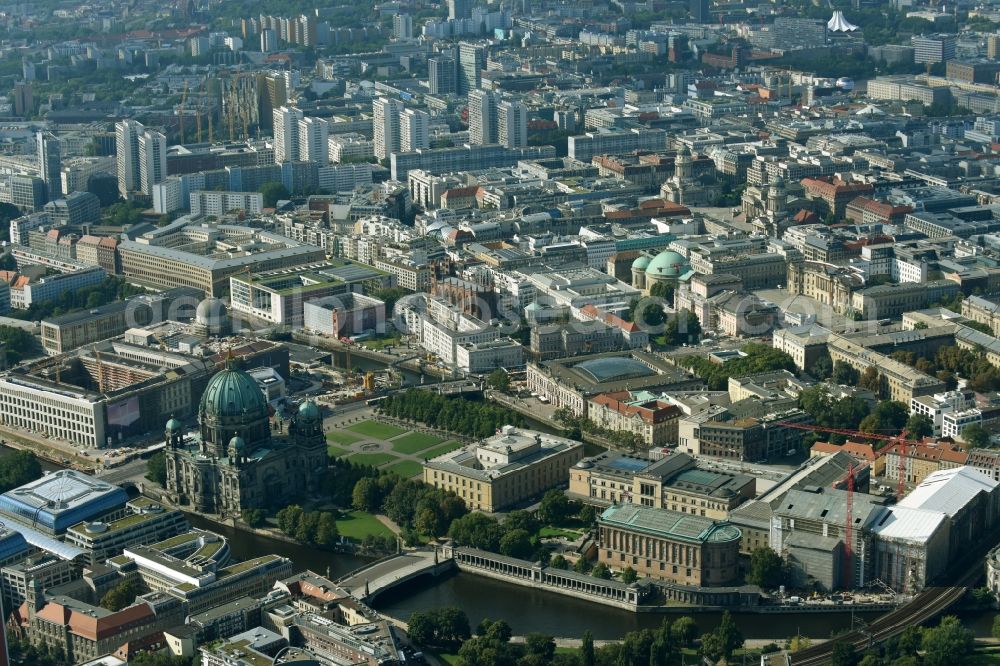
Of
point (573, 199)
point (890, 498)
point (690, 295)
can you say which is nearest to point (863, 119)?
point (573, 199)

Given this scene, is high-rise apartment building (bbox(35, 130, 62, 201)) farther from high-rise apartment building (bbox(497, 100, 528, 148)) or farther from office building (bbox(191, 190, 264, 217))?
high-rise apartment building (bbox(497, 100, 528, 148))

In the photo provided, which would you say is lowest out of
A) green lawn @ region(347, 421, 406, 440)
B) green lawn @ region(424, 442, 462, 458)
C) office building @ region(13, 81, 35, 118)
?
green lawn @ region(347, 421, 406, 440)

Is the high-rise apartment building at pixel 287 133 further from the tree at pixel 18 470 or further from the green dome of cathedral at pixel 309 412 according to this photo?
the green dome of cathedral at pixel 309 412

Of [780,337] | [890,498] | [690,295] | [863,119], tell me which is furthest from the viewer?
[863,119]

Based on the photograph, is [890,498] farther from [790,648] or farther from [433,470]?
[433,470]

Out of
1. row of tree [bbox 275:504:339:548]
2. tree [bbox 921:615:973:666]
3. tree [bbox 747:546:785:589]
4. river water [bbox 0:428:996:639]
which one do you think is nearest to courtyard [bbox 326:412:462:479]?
row of tree [bbox 275:504:339:548]

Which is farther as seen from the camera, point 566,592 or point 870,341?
point 870,341

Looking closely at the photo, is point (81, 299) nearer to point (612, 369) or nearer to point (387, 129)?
point (612, 369)
